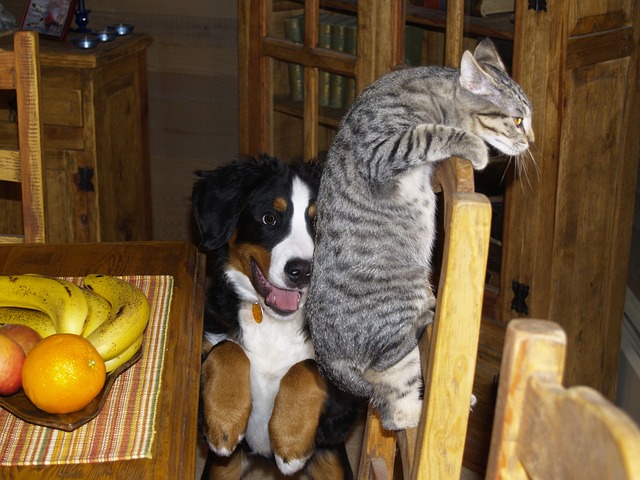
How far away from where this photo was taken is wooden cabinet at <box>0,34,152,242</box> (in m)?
2.67

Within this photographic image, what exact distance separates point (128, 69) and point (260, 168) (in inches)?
51.6

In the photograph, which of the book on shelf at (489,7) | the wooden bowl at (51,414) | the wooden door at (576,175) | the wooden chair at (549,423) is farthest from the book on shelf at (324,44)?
the wooden chair at (549,423)

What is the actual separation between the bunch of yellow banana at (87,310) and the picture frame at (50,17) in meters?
1.65

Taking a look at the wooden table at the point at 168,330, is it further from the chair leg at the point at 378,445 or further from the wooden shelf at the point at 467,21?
the wooden shelf at the point at 467,21

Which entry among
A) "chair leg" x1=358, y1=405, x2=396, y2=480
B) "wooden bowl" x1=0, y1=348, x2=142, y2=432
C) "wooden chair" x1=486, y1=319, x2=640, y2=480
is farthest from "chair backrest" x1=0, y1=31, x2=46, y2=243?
"wooden chair" x1=486, y1=319, x2=640, y2=480

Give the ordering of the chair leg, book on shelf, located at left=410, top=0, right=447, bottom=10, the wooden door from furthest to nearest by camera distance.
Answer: book on shelf, located at left=410, top=0, right=447, bottom=10
the wooden door
the chair leg

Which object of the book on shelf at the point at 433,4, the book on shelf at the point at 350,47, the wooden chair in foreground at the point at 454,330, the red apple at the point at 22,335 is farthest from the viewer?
the book on shelf at the point at 350,47

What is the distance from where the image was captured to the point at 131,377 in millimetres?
1228

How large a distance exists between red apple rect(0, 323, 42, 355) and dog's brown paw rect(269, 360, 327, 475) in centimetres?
60

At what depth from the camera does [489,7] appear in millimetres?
2061

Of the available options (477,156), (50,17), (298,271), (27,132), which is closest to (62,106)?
(50,17)

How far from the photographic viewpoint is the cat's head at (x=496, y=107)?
135 cm

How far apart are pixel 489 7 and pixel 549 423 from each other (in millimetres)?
1607

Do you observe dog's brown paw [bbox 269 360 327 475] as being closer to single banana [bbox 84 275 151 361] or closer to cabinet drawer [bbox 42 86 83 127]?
single banana [bbox 84 275 151 361]
